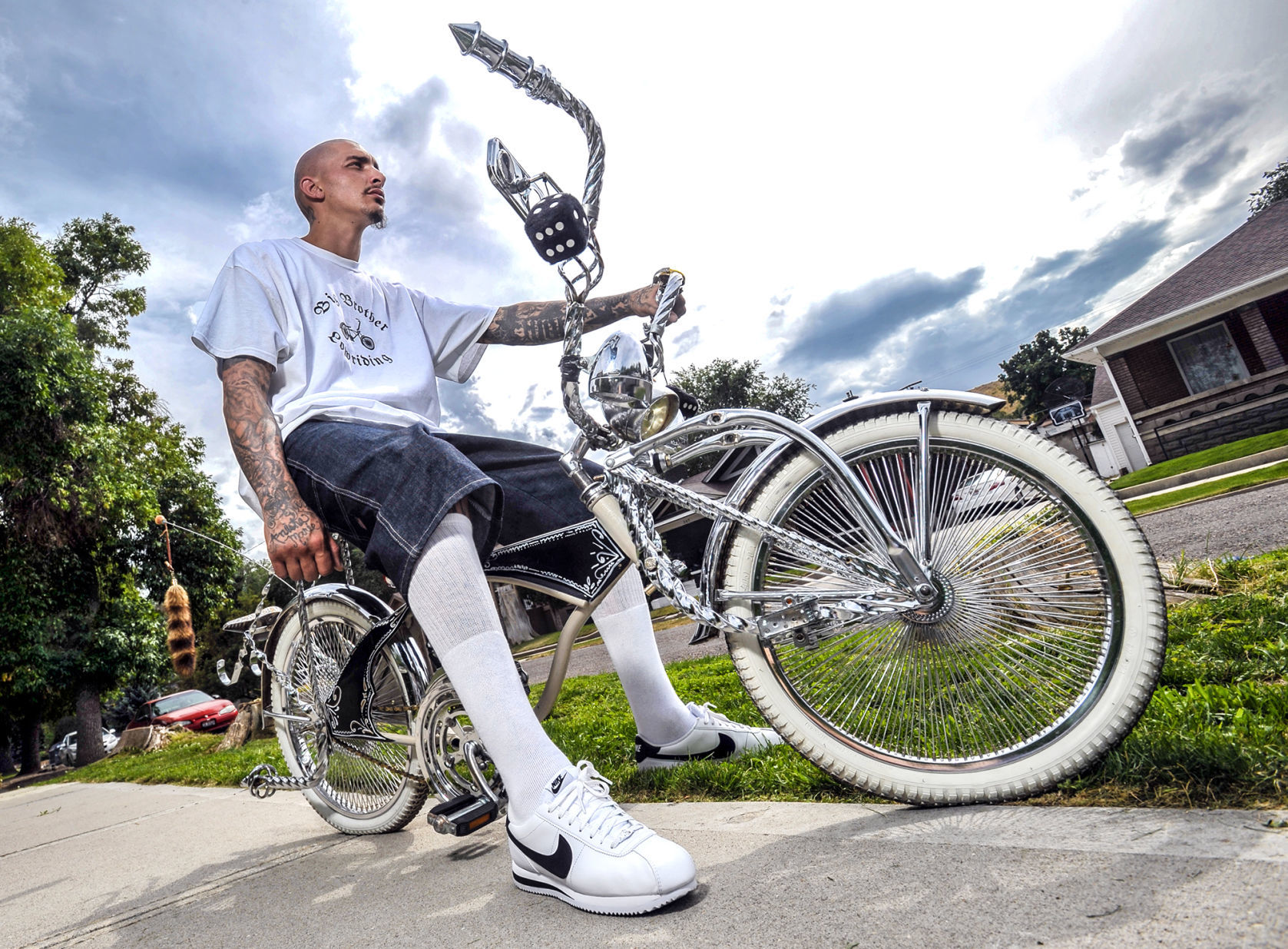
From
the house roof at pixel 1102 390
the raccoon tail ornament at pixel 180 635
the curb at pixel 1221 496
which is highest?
the house roof at pixel 1102 390

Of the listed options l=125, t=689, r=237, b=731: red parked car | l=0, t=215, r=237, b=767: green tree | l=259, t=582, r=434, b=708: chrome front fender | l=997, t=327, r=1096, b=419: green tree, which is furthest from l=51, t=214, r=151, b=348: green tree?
l=997, t=327, r=1096, b=419: green tree

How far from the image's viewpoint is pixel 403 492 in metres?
1.71

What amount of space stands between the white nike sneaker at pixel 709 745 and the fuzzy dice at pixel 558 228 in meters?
1.40

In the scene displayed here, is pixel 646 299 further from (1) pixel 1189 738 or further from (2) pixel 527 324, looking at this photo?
(1) pixel 1189 738

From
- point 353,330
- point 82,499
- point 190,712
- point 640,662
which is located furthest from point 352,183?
point 190,712

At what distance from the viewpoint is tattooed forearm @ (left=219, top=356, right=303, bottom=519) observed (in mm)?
1823

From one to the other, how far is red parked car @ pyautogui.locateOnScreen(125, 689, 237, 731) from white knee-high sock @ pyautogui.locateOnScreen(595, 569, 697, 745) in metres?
18.0

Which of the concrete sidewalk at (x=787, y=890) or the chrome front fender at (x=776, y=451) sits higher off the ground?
the chrome front fender at (x=776, y=451)

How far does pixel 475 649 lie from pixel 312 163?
179cm

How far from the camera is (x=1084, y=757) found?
1.43 m

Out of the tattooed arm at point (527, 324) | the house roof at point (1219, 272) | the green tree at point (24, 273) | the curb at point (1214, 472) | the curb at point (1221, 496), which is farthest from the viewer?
the house roof at point (1219, 272)

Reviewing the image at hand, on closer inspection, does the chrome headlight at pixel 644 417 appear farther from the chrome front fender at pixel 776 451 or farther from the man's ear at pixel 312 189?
the man's ear at pixel 312 189

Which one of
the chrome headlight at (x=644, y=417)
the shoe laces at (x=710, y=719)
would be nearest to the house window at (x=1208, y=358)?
the shoe laces at (x=710, y=719)

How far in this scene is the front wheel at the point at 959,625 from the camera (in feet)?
4.83
